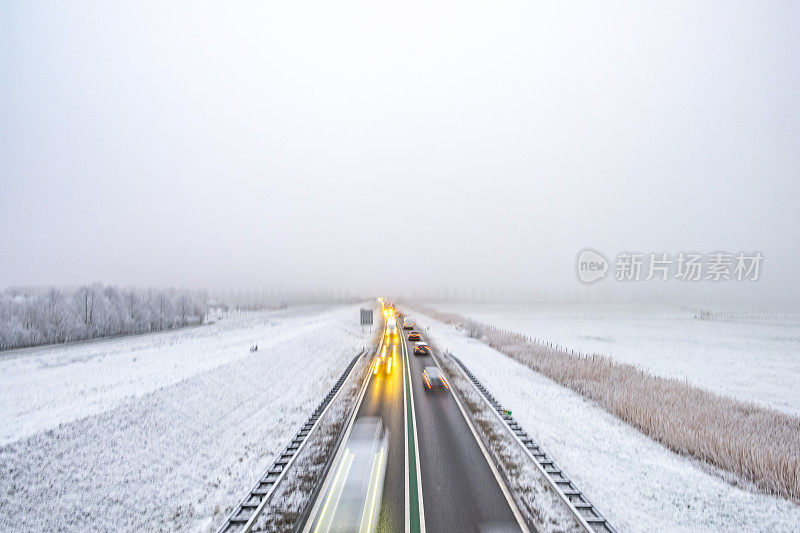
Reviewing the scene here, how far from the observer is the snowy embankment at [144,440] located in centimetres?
917

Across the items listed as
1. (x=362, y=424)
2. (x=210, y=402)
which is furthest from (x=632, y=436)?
(x=210, y=402)

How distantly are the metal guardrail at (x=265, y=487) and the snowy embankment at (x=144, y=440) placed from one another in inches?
28.5

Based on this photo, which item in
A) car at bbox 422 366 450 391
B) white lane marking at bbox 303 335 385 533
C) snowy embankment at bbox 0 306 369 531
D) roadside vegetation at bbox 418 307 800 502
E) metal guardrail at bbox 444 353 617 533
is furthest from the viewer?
car at bbox 422 366 450 391

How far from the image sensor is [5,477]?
9641 millimetres

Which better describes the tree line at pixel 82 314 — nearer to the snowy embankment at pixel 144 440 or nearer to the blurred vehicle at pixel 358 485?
the snowy embankment at pixel 144 440

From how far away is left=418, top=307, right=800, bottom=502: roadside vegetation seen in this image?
10.8 m

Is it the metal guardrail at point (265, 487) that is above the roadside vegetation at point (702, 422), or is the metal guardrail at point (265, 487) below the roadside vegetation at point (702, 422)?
above

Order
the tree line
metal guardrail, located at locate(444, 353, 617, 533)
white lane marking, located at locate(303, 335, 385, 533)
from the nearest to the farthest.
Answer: metal guardrail, located at locate(444, 353, 617, 533)
white lane marking, located at locate(303, 335, 385, 533)
the tree line

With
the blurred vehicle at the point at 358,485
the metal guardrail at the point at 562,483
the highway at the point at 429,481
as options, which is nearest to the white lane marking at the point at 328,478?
the highway at the point at 429,481

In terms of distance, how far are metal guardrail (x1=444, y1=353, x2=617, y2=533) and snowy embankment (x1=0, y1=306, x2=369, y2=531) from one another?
393 inches

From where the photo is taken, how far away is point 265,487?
386 inches

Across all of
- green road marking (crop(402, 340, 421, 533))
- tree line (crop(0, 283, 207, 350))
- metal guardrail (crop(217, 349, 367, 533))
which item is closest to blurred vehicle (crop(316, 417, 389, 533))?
green road marking (crop(402, 340, 421, 533))

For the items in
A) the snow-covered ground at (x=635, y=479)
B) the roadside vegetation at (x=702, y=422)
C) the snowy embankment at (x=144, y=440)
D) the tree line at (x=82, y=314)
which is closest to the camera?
the snow-covered ground at (x=635, y=479)

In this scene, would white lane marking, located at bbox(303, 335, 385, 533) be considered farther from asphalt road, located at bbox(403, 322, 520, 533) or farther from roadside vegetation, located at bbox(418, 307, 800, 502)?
roadside vegetation, located at bbox(418, 307, 800, 502)
